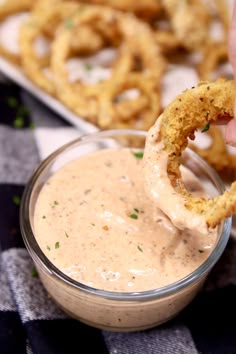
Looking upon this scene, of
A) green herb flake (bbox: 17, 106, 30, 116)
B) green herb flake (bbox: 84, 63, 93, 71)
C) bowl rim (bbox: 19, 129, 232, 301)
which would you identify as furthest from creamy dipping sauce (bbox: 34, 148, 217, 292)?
green herb flake (bbox: 84, 63, 93, 71)

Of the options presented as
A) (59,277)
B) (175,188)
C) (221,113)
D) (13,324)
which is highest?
(221,113)

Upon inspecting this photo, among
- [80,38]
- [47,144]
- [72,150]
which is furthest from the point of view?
[80,38]

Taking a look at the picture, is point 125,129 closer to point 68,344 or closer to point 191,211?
point 191,211

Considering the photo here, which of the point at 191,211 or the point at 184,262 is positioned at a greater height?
the point at 191,211

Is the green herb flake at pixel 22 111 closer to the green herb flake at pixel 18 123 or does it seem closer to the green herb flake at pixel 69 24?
the green herb flake at pixel 18 123

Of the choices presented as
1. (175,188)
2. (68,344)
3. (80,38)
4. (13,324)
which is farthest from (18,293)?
(80,38)

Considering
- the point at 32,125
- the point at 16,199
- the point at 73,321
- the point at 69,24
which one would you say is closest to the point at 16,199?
the point at 16,199

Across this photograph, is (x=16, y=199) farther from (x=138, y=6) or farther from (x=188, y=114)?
(x=138, y=6)
